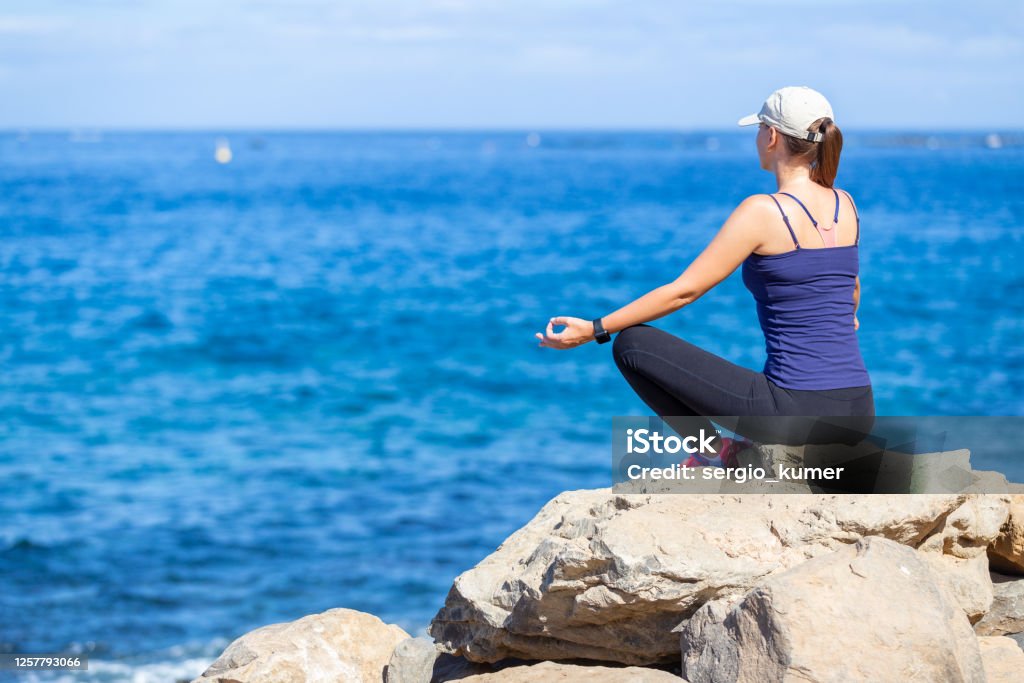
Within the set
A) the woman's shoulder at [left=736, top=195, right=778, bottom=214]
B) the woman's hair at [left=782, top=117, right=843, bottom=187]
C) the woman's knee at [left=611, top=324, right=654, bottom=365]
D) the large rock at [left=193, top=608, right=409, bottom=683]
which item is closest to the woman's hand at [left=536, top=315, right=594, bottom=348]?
the woman's knee at [left=611, top=324, right=654, bottom=365]

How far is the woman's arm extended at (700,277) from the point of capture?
4.55m

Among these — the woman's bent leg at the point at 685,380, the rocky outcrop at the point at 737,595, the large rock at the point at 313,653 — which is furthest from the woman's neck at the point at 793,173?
the large rock at the point at 313,653

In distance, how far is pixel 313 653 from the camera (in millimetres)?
5406

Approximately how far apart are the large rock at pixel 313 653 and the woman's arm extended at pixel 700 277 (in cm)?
186

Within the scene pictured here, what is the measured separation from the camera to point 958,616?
3.92 meters

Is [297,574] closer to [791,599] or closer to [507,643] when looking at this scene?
[507,643]

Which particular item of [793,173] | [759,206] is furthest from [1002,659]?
[793,173]

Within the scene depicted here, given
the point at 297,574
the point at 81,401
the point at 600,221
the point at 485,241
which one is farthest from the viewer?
the point at 600,221

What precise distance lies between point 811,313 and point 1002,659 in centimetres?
154

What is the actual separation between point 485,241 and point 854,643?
36.6m

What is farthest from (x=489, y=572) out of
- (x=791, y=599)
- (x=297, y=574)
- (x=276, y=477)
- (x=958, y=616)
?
Answer: (x=276, y=477)

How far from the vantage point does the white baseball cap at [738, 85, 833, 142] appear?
463 centimetres

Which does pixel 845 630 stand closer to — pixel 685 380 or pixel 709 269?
pixel 685 380

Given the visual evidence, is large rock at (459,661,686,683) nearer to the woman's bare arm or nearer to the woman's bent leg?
the woman's bent leg
